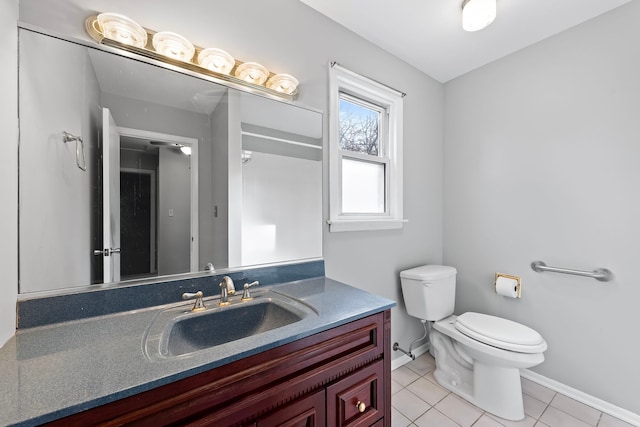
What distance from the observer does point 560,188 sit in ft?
5.62

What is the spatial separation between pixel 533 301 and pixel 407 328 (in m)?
0.92

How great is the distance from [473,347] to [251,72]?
201 cm

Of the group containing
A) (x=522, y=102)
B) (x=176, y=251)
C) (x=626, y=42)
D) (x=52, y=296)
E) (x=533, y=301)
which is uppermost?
(x=626, y=42)

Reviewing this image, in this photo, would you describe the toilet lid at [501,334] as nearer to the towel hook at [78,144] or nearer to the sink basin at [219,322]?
the sink basin at [219,322]

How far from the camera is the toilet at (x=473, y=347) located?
144 centimetres

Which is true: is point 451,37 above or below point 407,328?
above

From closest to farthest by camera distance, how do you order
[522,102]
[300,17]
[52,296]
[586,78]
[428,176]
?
[52,296] → [300,17] → [586,78] → [522,102] → [428,176]

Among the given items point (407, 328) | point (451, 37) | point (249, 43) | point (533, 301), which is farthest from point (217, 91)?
point (533, 301)

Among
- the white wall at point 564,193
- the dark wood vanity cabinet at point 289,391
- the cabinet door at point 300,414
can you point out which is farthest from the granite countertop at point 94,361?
the white wall at point 564,193

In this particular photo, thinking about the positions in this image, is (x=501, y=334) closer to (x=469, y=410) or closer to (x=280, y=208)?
(x=469, y=410)

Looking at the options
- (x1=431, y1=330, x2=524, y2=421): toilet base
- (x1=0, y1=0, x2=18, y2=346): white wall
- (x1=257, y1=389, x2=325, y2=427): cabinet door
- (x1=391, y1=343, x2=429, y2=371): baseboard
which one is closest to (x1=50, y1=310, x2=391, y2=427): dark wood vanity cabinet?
(x1=257, y1=389, x2=325, y2=427): cabinet door

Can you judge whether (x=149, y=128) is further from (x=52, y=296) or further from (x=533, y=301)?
(x=533, y=301)

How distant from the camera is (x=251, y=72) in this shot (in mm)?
1252

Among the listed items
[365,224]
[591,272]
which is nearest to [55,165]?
[365,224]
